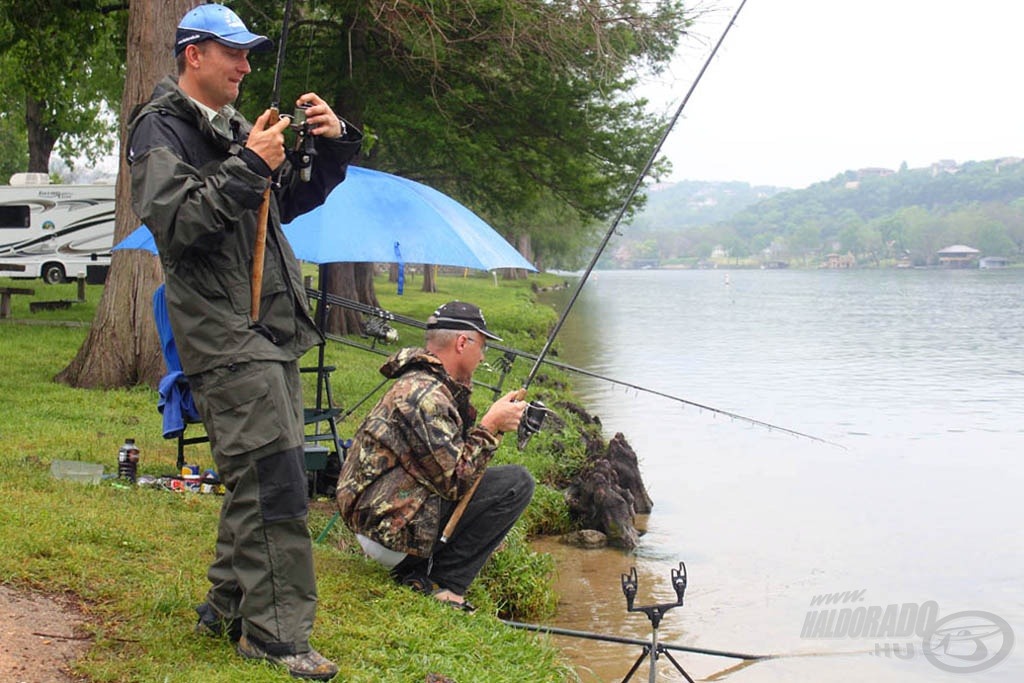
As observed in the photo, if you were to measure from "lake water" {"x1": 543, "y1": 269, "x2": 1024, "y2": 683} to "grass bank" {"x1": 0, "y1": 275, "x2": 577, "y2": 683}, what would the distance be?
0.99 m

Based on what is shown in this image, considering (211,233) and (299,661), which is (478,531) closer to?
(299,661)

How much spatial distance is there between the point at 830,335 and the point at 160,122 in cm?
2952

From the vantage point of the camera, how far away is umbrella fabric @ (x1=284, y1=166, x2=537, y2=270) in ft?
23.0

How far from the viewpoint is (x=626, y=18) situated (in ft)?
42.5

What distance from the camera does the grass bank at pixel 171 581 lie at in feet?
13.4

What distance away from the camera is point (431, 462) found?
15.6 ft

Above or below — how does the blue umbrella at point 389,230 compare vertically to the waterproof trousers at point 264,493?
above

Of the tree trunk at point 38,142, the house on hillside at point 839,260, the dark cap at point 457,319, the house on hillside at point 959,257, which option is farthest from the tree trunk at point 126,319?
the house on hillside at point 839,260

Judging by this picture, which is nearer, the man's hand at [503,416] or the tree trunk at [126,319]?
the man's hand at [503,416]

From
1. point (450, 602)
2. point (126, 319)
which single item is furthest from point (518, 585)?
point (126, 319)

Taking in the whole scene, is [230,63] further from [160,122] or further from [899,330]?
[899,330]

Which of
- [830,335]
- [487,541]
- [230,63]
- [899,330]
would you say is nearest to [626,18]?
[487,541]

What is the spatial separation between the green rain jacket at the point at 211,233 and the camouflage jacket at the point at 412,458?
981mm

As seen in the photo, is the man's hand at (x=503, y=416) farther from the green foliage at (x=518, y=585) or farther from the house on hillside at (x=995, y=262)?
the house on hillside at (x=995, y=262)
